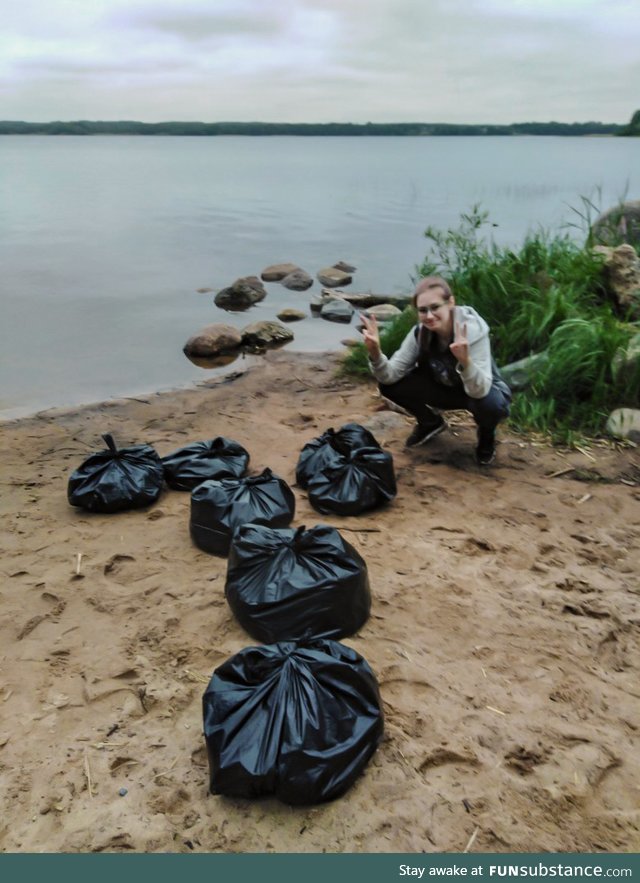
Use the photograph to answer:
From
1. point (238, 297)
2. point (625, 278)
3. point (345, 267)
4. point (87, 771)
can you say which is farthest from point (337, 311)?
point (87, 771)

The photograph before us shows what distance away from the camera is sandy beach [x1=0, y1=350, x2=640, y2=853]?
217 centimetres

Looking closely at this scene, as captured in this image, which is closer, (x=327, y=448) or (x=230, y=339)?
(x=327, y=448)

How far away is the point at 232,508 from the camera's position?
371cm

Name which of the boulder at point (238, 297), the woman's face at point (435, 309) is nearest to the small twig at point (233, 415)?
the woman's face at point (435, 309)

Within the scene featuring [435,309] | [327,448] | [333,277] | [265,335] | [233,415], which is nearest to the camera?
[435,309]

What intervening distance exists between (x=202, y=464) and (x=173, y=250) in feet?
38.3

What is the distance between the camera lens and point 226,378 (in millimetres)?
7203

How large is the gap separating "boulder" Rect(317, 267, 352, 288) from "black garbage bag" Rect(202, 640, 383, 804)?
33.3ft

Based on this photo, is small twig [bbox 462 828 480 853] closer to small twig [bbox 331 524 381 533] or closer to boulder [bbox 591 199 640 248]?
small twig [bbox 331 524 381 533]

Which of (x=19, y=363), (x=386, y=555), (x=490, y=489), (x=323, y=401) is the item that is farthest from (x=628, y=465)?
(x=19, y=363)

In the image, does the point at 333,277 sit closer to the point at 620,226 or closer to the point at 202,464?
the point at 620,226

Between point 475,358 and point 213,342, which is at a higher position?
point 475,358

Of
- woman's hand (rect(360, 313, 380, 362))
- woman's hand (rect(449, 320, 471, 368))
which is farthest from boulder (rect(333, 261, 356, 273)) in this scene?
woman's hand (rect(449, 320, 471, 368))

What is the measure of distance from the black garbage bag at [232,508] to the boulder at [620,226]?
447cm
